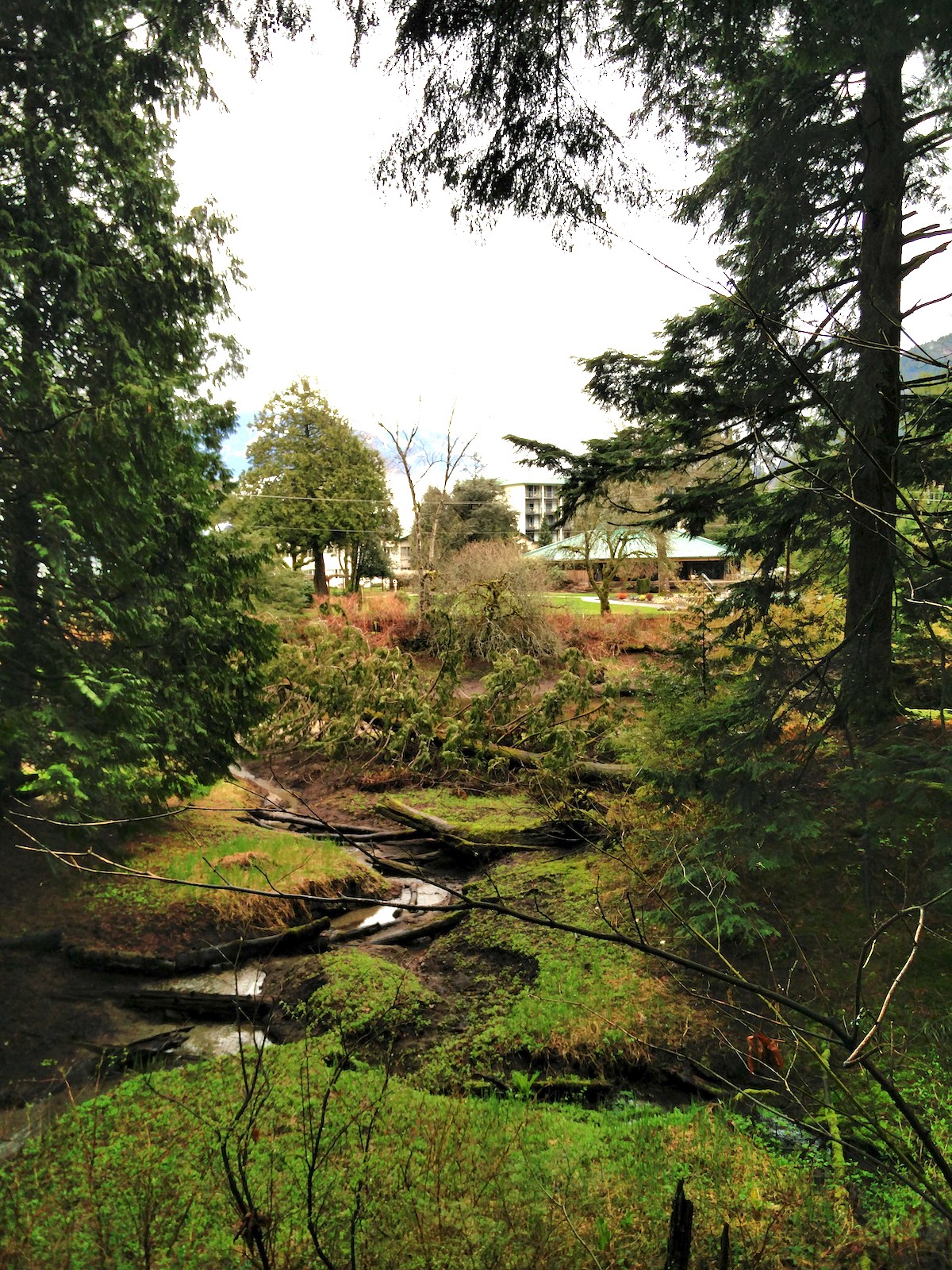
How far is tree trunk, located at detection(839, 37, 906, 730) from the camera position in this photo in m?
4.19

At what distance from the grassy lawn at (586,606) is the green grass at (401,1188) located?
40.9 ft

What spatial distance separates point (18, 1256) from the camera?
248cm

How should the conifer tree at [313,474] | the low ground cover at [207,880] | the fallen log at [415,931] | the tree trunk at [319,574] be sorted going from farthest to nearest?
the tree trunk at [319,574] < the conifer tree at [313,474] < the fallen log at [415,931] < the low ground cover at [207,880]

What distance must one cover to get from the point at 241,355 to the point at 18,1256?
261 inches

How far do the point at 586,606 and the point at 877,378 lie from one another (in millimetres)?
13997

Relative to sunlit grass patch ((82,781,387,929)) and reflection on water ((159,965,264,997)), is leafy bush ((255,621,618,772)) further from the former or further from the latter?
reflection on water ((159,965,264,997))

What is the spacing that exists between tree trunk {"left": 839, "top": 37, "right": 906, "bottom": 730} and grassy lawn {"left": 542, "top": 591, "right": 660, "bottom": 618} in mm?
10441

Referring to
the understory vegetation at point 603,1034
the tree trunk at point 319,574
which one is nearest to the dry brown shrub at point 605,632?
the understory vegetation at point 603,1034

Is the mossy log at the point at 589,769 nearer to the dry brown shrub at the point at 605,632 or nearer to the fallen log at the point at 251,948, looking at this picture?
the fallen log at the point at 251,948

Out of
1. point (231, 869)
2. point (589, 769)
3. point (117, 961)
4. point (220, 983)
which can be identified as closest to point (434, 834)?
point (589, 769)

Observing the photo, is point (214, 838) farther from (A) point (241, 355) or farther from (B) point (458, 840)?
(A) point (241, 355)

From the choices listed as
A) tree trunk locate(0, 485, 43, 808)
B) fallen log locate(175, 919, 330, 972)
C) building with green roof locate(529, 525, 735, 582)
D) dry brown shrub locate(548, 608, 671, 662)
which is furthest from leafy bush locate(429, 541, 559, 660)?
tree trunk locate(0, 485, 43, 808)

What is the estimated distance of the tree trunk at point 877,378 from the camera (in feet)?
13.7

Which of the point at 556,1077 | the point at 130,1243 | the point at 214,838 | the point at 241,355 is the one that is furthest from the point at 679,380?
the point at 214,838
